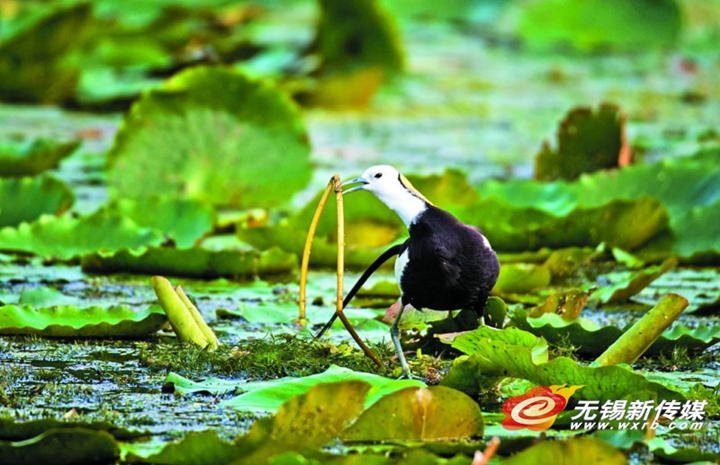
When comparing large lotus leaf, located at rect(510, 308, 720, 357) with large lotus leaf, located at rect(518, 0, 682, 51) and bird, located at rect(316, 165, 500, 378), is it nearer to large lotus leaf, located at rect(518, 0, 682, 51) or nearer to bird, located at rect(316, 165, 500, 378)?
bird, located at rect(316, 165, 500, 378)

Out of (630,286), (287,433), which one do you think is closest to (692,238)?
(630,286)

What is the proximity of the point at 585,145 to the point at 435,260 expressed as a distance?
2592 millimetres

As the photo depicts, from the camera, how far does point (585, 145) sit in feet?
16.8

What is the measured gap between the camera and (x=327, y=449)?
7.47 ft

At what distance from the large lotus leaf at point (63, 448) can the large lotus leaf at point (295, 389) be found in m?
0.38

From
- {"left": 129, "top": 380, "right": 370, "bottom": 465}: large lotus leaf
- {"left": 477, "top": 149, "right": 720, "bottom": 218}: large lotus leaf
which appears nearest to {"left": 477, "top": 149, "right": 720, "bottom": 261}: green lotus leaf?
{"left": 477, "top": 149, "right": 720, "bottom": 218}: large lotus leaf

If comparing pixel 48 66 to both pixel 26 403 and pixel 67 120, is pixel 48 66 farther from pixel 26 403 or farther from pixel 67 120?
pixel 26 403

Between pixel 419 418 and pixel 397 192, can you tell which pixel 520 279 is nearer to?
pixel 397 192

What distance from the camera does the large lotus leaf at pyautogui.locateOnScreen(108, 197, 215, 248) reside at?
4293 millimetres

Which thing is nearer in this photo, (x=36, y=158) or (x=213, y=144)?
(x=36, y=158)

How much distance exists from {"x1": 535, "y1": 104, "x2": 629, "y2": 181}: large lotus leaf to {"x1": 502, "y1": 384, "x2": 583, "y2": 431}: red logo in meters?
2.65

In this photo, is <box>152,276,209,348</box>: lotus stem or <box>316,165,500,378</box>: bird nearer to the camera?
<box>316,165,500,378</box>: bird

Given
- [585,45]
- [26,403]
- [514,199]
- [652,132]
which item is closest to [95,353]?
[26,403]

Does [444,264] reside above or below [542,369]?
above
